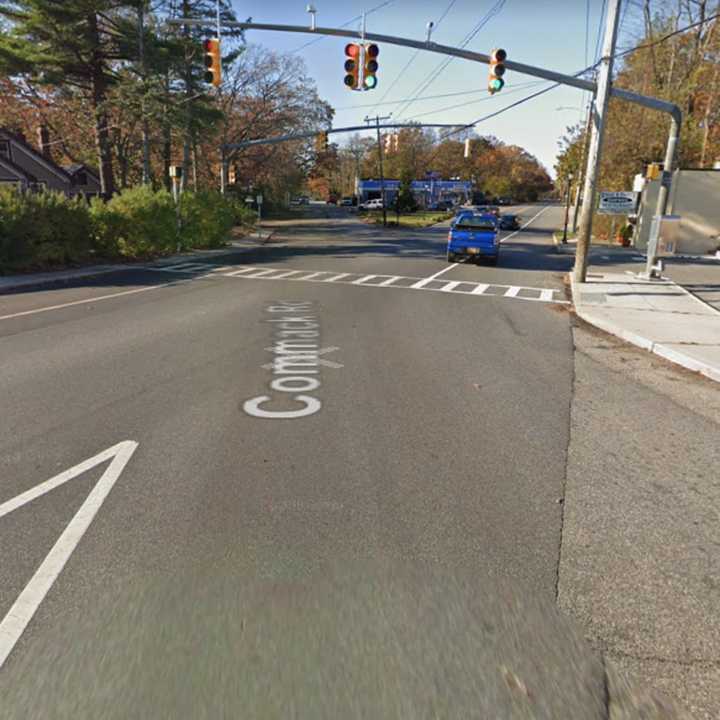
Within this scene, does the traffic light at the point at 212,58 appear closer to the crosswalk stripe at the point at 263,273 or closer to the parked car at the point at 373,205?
the crosswalk stripe at the point at 263,273

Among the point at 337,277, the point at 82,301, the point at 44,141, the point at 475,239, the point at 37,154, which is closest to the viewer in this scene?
the point at 82,301

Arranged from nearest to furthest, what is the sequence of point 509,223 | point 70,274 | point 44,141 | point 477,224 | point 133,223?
point 70,274 → point 133,223 → point 477,224 → point 44,141 → point 509,223

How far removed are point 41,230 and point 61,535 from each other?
1479 centimetres

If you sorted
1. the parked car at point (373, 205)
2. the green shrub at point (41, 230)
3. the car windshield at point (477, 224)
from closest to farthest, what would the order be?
the green shrub at point (41, 230) → the car windshield at point (477, 224) → the parked car at point (373, 205)

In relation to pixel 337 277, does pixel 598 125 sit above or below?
above

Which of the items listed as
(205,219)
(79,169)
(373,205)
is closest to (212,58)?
(205,219)

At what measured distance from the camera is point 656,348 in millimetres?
8188

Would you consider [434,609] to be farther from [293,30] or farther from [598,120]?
[598,120]

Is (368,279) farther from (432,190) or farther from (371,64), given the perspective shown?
(432,190)

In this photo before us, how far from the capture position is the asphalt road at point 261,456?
2941 mm

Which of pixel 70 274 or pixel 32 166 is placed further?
pixel 32 166

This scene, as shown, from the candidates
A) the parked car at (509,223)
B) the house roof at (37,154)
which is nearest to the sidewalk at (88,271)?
the house roof at (37,154)

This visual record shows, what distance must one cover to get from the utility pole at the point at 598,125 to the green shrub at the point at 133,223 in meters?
14.6

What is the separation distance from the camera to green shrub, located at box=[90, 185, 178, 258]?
57.6 ft
